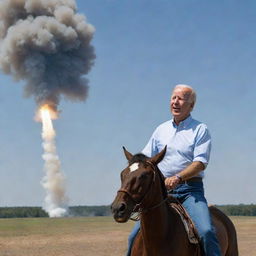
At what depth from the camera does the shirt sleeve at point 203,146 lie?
7213 millimetres

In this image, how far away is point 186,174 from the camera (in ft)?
22.9

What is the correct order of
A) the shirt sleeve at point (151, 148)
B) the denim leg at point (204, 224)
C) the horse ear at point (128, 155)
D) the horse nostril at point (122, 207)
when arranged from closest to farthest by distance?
the horse nostril at point (122, 207) → the horse ear at point (128, 155) → the denim leg at point (204, 224) → the shirt sleeve at point (151, 148)

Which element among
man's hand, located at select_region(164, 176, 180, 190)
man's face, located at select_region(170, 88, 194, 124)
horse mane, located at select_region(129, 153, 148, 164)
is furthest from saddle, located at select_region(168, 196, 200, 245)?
man's face, located at select_region(170, 88, 194, 124)

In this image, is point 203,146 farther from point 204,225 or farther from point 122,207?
point 122,207

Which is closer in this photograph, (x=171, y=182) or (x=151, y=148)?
(x=171, y=182)

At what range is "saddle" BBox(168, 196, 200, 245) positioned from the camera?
7.01 metres

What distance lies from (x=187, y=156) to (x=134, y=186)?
1.58 m

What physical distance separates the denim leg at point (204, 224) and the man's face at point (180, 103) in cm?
123

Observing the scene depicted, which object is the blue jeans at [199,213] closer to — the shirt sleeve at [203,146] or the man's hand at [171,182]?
the shirt sleeve at [203,146]

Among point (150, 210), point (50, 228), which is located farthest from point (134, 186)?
point (50, 228)

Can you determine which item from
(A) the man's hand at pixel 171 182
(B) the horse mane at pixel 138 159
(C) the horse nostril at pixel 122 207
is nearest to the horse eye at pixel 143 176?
(B) the horse mane at pixel 138 159

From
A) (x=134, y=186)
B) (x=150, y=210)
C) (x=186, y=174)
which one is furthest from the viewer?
(x=186, y=174)

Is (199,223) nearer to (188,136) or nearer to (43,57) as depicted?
(188,136)

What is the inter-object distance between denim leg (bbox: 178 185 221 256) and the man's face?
1.23 metres
